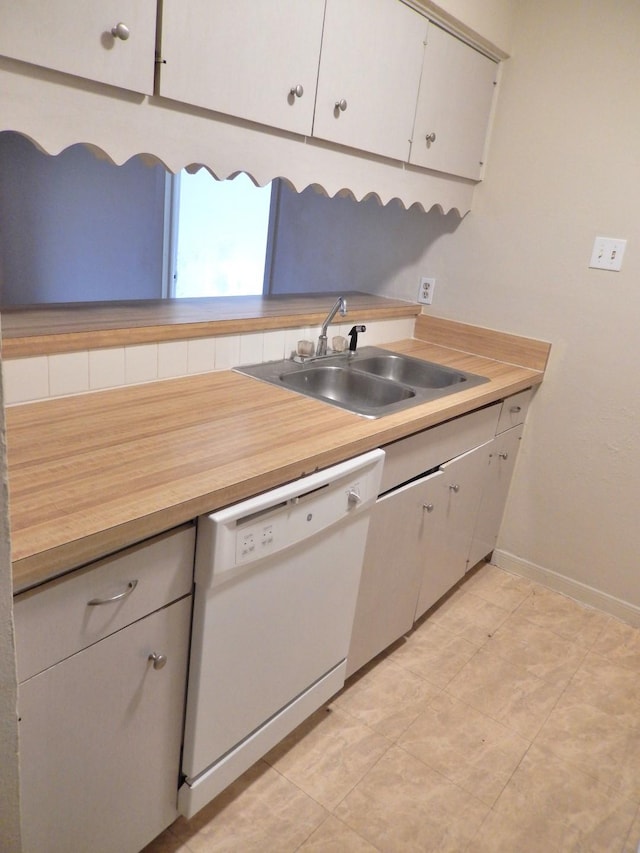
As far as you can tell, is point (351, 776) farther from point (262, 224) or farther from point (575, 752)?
point (262, 224)

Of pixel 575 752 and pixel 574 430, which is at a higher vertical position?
pixel 574 430

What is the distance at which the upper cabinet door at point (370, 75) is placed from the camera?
157 centimetres

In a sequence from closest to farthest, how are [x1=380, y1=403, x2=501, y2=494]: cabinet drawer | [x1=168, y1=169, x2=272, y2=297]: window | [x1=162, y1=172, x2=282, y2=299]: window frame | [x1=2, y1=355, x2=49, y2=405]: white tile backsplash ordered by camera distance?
[x1=2, y1=355, x2=49, y2=405]: white tile backsplash < [x1=380, y1=403, x2=501, y2=494]: cabinet drawer < [x1=168, y1=169, x2=272, y2=297]: window < [x1=162, y1=172, x2=282, y2=299]: window frame

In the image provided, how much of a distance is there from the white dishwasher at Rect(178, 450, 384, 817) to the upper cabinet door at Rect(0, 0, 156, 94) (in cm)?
83

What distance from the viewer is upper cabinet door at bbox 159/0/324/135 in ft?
3.99

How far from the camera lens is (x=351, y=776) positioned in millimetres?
1584

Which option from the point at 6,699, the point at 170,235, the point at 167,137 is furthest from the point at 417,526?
the point at 170,235

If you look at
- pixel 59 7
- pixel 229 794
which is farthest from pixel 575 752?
pixel 59 7

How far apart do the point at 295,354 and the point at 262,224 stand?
1.57m

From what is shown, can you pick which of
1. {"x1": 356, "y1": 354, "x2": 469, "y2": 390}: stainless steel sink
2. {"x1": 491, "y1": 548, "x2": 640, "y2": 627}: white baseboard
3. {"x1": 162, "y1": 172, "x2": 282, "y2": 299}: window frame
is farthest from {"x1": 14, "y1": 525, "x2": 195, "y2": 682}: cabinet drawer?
{"x1": 162, "y1": 172, "x2": 282, "y2": 299}: window frame

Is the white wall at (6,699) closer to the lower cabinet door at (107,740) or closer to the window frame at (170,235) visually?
the lower cabinet door at (107,740)

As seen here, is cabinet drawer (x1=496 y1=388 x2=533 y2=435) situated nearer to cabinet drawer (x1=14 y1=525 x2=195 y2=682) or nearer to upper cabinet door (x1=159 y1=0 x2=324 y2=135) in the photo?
upper cabinet door (x1=159 y1=0 x2=324 y2=135)

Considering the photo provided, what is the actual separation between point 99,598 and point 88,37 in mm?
966

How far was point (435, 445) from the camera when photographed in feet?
5.94
